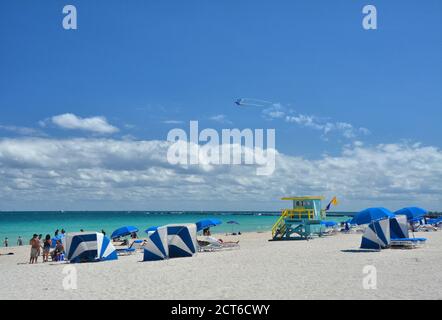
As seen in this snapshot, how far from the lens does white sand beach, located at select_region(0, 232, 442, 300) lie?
29.1 feet

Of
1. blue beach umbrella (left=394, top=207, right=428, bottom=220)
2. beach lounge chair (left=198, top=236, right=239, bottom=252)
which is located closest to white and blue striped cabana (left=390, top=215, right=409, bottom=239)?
blue beach umbrella (left=394, top=207, right=428, bottom=220)

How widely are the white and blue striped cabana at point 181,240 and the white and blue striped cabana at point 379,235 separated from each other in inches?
270

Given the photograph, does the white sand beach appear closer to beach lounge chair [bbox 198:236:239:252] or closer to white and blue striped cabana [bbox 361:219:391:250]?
white and blue striped cabana [bbox 361:219:391:250]

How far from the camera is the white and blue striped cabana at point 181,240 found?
16062mm

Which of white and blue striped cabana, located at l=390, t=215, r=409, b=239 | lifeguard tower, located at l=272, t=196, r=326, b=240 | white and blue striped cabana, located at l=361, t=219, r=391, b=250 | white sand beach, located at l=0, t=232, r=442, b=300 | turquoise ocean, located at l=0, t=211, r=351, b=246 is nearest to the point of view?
white sand beach, located at l=0, t=232, r=442, b=300

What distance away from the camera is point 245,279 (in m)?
10.6

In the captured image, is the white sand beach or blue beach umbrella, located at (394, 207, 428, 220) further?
blue beach umbrella, located at (394, 207, 428, 220)

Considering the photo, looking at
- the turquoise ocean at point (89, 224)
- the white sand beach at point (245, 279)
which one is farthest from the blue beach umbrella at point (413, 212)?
the turquoise ocean at point (89, 224)

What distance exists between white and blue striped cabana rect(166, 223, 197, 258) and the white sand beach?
773mm

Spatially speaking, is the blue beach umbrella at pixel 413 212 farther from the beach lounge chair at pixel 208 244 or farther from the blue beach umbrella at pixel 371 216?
the beach lounge chair at pixel 208 244

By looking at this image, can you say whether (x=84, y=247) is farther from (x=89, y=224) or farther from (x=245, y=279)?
(x=89, y=224)

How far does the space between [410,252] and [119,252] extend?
1190 cm

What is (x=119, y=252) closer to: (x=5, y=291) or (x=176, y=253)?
(x=176, y=253)
